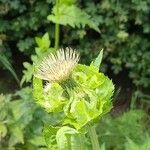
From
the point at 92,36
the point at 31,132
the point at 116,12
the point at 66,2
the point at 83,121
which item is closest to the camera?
the point at 83,121

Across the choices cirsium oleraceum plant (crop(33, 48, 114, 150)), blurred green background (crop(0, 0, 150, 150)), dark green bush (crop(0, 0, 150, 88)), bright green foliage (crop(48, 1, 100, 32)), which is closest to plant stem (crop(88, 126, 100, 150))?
cirsium oleraceum plant (crop(33, 48, 114, 150))

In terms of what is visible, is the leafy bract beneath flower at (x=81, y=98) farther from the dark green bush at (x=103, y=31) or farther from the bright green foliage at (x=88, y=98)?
the dark green bush at (x=103, y=31)

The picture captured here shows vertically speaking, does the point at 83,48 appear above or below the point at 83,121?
above

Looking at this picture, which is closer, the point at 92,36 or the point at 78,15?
the point at 78,15

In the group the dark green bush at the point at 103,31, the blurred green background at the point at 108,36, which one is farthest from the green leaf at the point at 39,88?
Answer: the dark green bush at the point at 103,31

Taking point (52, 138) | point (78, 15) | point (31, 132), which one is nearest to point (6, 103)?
point (31, 132)

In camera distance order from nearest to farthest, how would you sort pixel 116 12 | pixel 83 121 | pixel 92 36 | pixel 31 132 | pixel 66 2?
pixel 83 121
pixel 66 2
pixel 31 132
pixel 116 12
pixel 92 36

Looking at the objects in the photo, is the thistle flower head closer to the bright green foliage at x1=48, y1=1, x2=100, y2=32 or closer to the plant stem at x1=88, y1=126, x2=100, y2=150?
the plant stem at x1=88, y1=126, x2=100, y2=150

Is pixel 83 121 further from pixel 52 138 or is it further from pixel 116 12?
pixel 116 12
